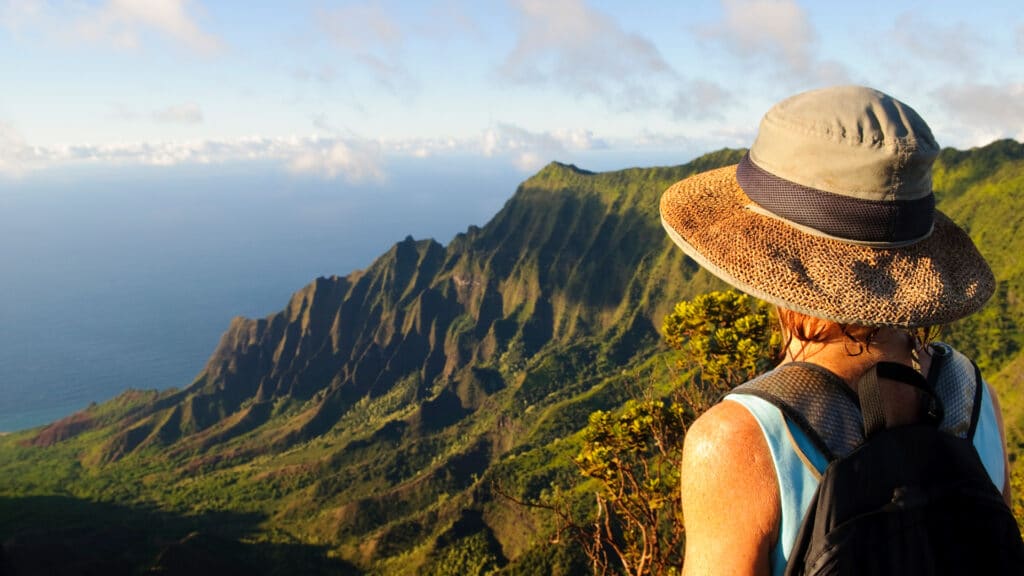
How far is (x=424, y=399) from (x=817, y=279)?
4635 inches

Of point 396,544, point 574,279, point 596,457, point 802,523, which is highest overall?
point 802,523

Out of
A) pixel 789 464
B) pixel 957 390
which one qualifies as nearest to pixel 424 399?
pixel 957 390

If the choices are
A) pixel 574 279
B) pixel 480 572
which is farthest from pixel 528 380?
pixel 480 572

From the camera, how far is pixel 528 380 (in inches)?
4102

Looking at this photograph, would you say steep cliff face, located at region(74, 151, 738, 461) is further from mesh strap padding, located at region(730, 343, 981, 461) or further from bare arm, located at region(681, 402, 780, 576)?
mesh strap padding, located at region(730, 343, 981, 461)

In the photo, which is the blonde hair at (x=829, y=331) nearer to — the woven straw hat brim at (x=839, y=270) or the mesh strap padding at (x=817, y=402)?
the woven straw hat brim at (x=839, y=270)

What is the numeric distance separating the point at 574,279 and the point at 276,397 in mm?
66004

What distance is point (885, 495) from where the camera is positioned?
1.91 m

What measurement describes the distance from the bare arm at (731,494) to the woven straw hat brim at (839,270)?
522 mm

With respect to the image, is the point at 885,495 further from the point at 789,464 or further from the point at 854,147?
the point at 854,147

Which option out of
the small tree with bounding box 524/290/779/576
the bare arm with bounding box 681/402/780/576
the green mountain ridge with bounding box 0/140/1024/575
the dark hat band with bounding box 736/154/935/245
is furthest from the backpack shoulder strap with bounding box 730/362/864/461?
the green mountain ridge with bounding box 0/140/1024/575

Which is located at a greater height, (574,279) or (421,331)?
(574,279)

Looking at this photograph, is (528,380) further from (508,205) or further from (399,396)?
(508,205)

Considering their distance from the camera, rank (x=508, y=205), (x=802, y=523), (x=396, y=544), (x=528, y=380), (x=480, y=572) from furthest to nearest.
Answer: (x=508, y=205) < (x=528, y=380) < (x=396, y=544) < (x=480, y=572) < (x=802, y=523)
